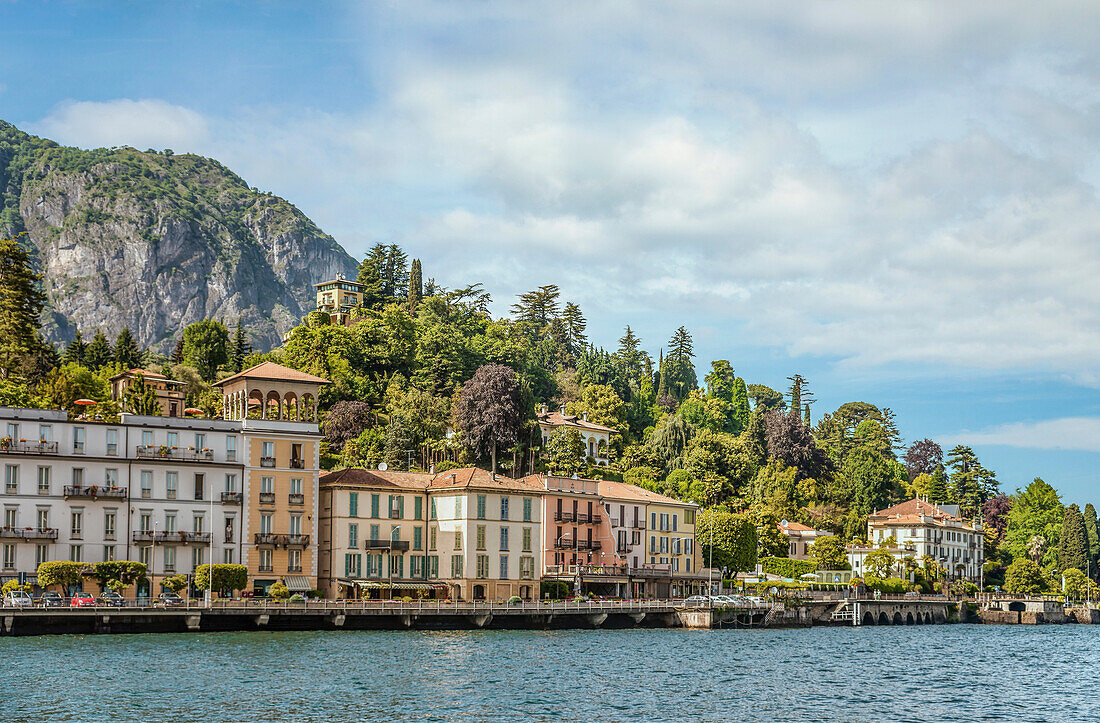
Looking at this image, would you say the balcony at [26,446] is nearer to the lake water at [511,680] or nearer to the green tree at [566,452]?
the lake water at [511,680]

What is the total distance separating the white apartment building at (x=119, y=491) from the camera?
87750mm

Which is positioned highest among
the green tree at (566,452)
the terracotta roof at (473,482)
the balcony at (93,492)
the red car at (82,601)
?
the green tree at (566,452)

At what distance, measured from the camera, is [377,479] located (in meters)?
105

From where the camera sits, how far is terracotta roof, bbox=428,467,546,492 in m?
106

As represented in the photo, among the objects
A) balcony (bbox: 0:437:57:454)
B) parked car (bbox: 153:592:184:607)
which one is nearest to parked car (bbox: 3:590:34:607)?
parked car (bbox: 153:592:184:607)

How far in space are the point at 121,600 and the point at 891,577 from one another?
326ft

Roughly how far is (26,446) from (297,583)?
21687 mm

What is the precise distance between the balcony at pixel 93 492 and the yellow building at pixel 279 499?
930cm

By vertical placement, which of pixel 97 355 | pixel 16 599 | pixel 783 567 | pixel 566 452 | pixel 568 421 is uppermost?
pixel 97 355

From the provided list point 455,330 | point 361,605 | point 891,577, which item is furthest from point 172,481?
point 891,577

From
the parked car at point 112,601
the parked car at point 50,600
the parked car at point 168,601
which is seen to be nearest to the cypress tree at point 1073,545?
the parked car at point 168,601

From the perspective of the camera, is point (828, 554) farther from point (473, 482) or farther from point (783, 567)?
point (473, 482)

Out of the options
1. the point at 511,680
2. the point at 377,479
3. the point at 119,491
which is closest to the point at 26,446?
the point at 119,491

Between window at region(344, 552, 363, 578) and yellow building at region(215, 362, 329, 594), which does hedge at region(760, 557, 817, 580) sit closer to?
window at region(344, 552, 363, 578)
